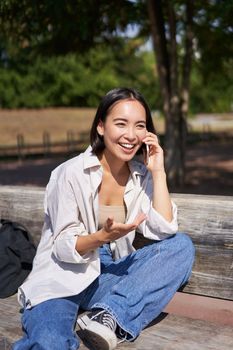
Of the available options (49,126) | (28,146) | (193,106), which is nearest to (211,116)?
(193,106)

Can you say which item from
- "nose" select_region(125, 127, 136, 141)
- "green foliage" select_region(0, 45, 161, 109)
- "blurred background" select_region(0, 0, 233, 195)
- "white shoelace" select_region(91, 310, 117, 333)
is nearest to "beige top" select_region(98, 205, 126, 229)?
"nose" select_region(125, 127, 136, 141)

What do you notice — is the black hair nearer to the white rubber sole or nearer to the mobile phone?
the mobile phone

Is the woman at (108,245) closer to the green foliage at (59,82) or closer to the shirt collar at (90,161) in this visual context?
the shirt collar at (90,161)

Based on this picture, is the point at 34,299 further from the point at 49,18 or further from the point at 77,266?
the point at 49,18

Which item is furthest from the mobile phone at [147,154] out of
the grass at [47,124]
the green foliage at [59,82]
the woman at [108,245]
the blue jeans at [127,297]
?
the green foliage at [59,82]

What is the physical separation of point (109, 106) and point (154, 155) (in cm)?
32

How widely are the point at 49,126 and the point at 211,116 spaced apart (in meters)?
16.3

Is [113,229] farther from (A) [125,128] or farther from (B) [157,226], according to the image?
(A) [125,128]

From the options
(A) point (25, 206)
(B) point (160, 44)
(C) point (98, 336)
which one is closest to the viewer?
(C) point (98, 336)

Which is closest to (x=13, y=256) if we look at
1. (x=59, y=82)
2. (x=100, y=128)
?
(x=100, y=128)

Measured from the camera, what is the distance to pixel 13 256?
3.01 metres

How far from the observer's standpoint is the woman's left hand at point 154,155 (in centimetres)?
267

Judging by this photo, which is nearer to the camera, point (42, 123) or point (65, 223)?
Answer: point (65, 223)

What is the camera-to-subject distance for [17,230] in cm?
316
